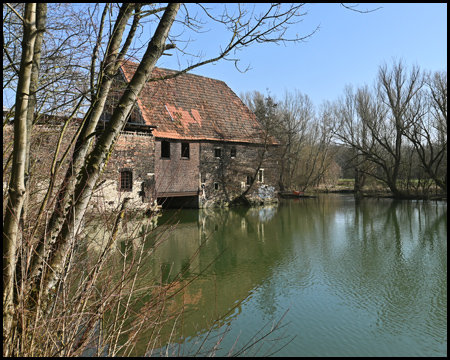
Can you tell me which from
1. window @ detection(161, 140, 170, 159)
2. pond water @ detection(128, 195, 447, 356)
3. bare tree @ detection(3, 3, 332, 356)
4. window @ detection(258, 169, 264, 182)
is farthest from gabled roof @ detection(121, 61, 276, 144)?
bare tree @ detection(3, 3, 332, 356)

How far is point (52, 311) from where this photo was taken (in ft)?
9.41

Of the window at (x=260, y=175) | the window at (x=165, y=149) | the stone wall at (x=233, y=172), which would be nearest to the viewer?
the window at (x=165, y=149)

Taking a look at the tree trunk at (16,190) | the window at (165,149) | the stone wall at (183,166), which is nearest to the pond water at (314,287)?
the tree trunk at (16,190)

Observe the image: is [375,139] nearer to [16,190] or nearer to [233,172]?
[233,172]

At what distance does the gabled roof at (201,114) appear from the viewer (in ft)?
67.0

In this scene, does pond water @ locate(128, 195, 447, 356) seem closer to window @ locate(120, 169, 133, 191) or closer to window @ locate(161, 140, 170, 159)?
window @ locate(120, 169, 133, 191)

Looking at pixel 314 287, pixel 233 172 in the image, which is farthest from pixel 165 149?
pixel 314 287

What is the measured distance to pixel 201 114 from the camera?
22891 millimetres

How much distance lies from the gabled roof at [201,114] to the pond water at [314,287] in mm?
7014

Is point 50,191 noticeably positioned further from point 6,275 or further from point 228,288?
point 228,288

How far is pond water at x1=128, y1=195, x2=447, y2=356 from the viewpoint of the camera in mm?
5322

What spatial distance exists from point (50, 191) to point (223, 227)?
12.8m

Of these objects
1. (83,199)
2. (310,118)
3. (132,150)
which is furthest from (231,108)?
(83,199)

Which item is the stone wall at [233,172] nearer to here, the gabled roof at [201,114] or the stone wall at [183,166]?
the stone wall at [183,166]
